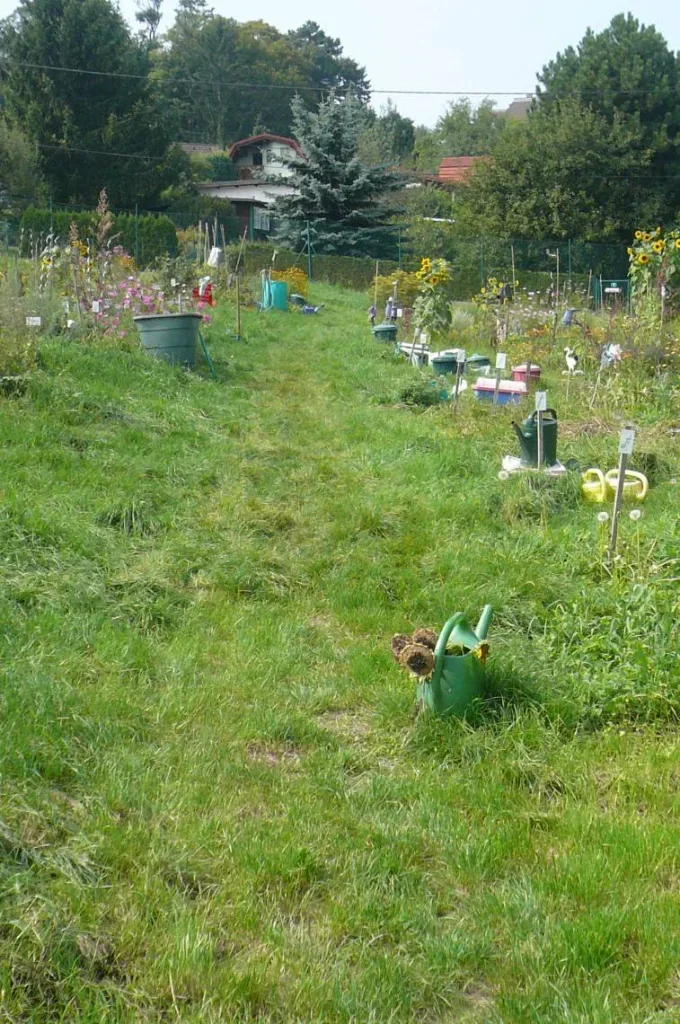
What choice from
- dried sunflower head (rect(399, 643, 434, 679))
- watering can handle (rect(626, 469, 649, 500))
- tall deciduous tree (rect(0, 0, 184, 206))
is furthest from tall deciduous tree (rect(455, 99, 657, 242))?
dried sunflower head (rect(399, 643, 434, 679))

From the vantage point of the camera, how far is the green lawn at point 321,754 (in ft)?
7.52

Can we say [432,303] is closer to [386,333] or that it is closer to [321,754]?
[386,333]

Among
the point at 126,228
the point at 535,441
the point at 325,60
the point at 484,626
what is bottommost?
the point at 484,626

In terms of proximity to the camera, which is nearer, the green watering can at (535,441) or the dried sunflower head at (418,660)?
the dried sunflower head at (418,660)

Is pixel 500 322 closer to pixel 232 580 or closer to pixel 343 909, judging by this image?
pixel 232 580

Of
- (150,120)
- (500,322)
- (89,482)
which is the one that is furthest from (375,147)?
(89,482)

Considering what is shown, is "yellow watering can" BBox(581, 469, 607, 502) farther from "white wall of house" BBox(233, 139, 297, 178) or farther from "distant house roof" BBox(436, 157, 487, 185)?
"white wall of house" BBox(233, 139, 297, 178)

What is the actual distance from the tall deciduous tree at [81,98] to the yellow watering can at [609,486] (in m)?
35.6

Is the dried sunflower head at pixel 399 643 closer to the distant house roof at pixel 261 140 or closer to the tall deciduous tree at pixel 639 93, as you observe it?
the tall deciduous tree at pixel 639 93

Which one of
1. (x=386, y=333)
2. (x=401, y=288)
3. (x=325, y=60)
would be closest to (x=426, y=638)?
(x=386, y=333)

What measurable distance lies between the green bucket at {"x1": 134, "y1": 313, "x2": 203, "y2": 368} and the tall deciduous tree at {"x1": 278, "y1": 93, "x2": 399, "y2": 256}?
20.9 m

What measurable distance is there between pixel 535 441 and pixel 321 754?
13.0 feet

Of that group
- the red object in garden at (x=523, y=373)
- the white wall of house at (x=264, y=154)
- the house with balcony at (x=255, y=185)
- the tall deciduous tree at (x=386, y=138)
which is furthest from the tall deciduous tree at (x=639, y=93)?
the red object in garden at (x=523, y=373)

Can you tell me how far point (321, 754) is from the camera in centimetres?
336
